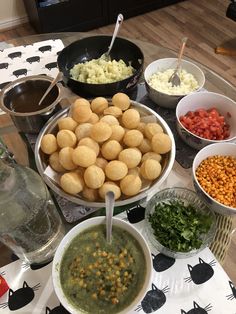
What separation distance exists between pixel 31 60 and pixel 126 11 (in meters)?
1.92

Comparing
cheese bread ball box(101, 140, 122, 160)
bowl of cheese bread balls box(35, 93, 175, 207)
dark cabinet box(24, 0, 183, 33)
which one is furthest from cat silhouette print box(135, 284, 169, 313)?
dark cabinet box(24, 0, 183, 33)

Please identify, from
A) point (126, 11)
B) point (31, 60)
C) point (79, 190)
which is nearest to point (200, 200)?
point (79, 190)

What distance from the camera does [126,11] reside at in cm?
293

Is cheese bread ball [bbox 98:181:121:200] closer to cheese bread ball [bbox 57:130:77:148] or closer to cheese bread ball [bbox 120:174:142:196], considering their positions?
cheese bread ball [bbox 120:174:142:196]

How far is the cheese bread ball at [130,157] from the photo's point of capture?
78 centimetres

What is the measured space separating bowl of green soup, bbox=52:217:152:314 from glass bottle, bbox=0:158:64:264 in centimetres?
10

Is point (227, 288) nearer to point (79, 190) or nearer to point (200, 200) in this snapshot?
point (200, 200)

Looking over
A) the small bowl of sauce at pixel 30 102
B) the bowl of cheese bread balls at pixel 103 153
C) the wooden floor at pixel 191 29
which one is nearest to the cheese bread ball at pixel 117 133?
the bowl of cheese bread balls at pixel 103 153

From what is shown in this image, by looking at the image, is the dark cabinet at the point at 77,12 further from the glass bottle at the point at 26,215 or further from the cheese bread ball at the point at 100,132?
the glass bottle at the point at 26,215

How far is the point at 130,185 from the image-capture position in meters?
0.75

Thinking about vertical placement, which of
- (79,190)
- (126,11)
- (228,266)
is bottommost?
(228,266)

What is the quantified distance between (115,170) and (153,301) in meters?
0.32

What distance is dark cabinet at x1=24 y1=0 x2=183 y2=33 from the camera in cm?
256

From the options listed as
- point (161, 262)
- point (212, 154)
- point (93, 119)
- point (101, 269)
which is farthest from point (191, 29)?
point (101, 269)
